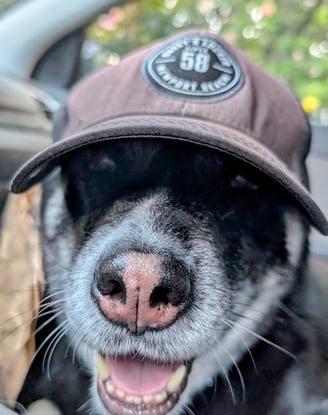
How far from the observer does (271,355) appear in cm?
129

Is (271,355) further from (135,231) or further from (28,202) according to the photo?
(28,202)

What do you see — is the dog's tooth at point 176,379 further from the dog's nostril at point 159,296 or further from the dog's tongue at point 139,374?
the dog's nostril at point 159,296

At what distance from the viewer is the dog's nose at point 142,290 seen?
1.08 metres

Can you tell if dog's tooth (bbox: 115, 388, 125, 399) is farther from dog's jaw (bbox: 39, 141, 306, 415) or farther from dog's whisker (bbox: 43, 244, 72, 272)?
dog's whisker (bbox: 43, 244, 72, 272)

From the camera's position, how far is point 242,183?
4.51 ft

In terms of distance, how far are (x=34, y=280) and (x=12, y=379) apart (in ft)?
0.70

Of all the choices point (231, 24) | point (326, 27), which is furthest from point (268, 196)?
point (231, 24)

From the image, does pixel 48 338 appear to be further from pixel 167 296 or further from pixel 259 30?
pixel 259 30

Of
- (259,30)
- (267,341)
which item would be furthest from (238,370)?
(259,30)

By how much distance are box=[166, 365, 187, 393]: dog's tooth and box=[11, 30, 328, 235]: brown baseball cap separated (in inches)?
14.2

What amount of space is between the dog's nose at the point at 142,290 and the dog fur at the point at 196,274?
29mm

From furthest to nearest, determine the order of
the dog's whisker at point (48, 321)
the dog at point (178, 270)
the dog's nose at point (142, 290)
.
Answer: the dog's whisker at point (48, 321)
the dog at point (178, 270)
the dog's nose at point (142, 290)

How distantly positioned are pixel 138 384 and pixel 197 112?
0.50 meters

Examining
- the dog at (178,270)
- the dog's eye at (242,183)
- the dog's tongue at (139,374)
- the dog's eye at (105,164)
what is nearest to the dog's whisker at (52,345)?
the dog at (178,270)
